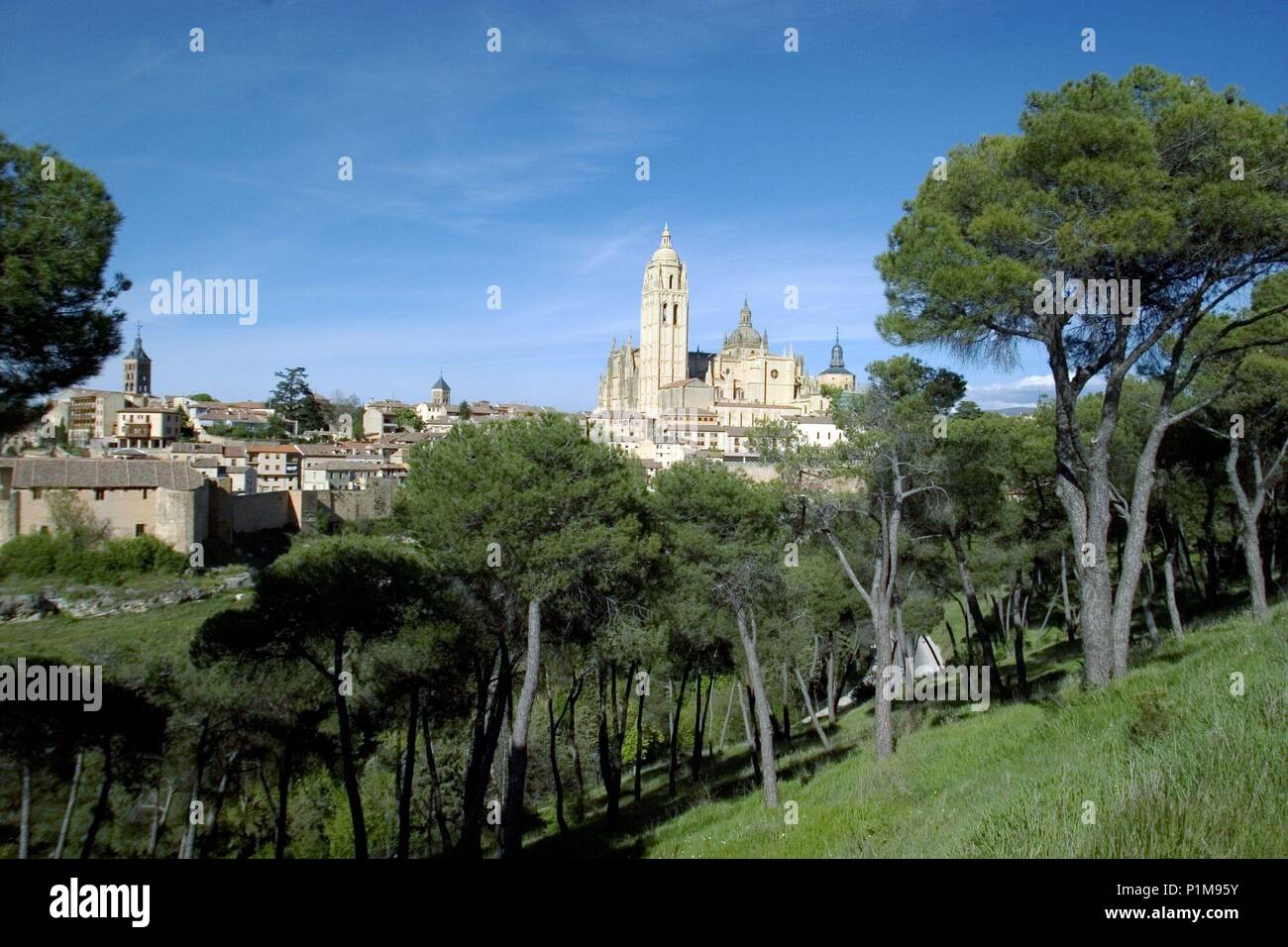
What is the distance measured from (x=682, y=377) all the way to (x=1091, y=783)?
99.6 m

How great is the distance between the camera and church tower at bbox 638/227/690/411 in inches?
4053

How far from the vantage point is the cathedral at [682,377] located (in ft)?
316

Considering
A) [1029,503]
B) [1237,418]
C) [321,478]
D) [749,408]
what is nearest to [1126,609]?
[1237,418]

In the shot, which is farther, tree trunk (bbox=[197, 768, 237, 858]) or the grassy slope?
tree trunk (bbox=[197, 768, 237, 858])

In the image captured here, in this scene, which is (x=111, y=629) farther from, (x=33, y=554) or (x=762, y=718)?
(x=762, y=718)

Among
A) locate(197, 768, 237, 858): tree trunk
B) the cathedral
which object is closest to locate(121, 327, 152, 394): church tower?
the cathedral

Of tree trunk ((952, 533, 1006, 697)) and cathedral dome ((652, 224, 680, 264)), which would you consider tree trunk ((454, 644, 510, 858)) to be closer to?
tree trunk ((952, 533, 1006, 697))

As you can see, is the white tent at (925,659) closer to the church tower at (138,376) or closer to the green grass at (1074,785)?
the green grass at (1074,785)

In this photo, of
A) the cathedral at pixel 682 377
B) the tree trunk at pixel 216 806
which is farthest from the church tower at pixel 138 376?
the tree trunk at pixel 216 806

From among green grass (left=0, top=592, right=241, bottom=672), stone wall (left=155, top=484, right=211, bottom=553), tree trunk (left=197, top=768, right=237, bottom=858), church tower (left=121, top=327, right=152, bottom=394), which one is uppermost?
church tower (left=121, top=327, right=152, bottom=394)

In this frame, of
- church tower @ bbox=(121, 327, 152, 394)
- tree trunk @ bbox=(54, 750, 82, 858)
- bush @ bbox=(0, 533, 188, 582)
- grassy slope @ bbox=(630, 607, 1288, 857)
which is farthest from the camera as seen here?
church tower @ bbox=(121, 327, 152, 394)

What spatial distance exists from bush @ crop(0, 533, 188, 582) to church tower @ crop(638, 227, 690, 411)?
2790 inches

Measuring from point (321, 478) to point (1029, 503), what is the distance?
44.5 m
